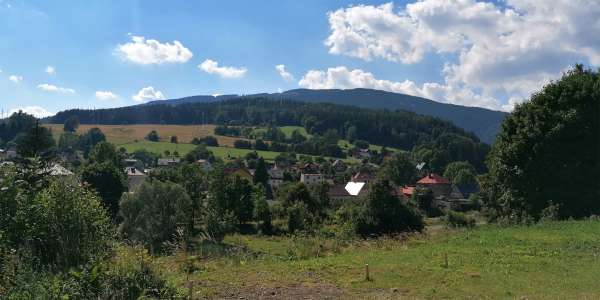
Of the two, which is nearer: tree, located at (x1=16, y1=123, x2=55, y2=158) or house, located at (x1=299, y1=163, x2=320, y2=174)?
tree, located at (x1=16, y1=123, x2=55, y2=158)

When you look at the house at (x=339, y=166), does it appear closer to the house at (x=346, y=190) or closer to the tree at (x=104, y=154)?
the house at (x=346, y=190)

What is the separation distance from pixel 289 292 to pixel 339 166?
4647 inches

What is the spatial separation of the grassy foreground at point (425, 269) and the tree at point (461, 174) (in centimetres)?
8686

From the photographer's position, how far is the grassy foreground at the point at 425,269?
9.85m

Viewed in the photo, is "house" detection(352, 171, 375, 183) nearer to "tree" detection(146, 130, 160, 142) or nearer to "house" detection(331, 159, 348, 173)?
"house" detection(331, 159, 348, 173)

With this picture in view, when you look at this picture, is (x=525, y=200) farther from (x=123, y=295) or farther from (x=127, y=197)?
(x=127, y=197)

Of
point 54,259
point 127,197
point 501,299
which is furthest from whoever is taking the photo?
point 127,197

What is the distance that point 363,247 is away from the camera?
16.6 m

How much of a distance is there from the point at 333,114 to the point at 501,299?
177 m

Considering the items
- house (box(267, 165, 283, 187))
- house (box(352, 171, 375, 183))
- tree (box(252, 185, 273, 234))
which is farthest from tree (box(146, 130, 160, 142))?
tree (box(252, 185, 273, 234))

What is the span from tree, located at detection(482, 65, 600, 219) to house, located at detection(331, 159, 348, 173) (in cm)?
9762

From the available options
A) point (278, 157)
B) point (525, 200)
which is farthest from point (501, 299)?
point (278, 157)

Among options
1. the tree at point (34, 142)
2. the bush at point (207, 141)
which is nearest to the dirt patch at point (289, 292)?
the tree at point (34, 142)

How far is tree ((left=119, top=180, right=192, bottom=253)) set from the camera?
35.8 metres
